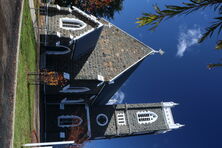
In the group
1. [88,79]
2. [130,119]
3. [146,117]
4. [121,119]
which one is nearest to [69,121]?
[121,119]

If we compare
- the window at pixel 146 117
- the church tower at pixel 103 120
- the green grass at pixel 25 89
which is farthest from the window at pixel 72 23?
the window at pixel 146 117

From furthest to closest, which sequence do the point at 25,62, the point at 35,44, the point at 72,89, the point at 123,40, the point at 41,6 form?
1. the point at 123,40
2. the point at 72,89
3. the point at 41,6
4. the point at 35,44
5. the point at 25,62

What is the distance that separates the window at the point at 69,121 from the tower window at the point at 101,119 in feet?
8.25

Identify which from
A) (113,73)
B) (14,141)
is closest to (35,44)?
(113,73)

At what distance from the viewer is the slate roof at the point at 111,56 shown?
2247 centimetres

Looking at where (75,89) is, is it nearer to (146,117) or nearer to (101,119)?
(101,119)

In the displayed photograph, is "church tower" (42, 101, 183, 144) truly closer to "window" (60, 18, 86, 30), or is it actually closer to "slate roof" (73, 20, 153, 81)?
"slate roof" (73, 20, 153, 81)

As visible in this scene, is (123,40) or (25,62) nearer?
(25,62)

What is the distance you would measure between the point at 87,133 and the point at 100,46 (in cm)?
1151

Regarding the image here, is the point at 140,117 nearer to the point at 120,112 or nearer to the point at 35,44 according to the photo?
the point at 120,112

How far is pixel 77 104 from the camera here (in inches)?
1172

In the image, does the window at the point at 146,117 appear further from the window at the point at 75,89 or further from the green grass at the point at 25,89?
the green grass at the point at 25,89

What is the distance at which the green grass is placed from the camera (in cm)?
1281

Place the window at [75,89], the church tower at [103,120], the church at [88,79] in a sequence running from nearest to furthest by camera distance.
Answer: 1. the church at [88,79]
2. the window at [75,89]
3. the church tower at [103,120]
